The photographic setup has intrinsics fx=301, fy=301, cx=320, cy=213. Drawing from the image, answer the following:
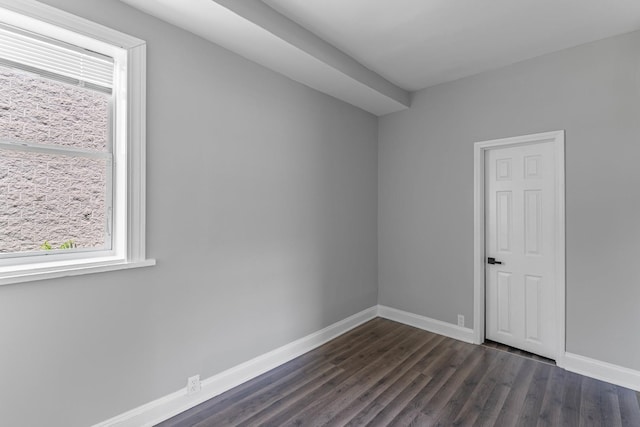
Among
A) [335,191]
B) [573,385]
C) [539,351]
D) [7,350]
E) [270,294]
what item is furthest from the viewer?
[335,191]

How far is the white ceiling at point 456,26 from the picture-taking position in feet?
7.13

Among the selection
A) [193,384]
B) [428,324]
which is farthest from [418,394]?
[193,384]

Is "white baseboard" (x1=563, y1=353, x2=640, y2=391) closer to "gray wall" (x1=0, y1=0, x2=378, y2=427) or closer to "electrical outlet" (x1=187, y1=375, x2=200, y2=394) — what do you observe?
"gray wall" (x1=0, y1=0, x2=378, y2=427)

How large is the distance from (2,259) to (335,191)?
265cm

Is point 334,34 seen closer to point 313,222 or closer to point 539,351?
point 313,222

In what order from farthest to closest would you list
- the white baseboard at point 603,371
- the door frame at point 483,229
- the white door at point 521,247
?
1. the white door at point 521,247
2. the door frame at point 483,229
3. the white baseboard at point 603,371

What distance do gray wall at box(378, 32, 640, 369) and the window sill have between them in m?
2.91

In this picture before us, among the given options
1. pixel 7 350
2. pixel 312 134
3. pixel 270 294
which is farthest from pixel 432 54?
pixel 7 350

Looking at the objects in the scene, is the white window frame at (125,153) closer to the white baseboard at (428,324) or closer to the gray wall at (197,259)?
the gray wall at (197,259)

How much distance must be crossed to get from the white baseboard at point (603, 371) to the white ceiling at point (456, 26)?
2753mm

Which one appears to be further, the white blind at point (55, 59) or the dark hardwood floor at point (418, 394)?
the dark hardwood floor at point (418, 394)

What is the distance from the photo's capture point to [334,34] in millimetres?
2533

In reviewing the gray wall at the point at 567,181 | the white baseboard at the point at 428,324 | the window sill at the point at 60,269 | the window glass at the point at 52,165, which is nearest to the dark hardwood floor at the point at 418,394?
the white baseboard at the point at 428,324

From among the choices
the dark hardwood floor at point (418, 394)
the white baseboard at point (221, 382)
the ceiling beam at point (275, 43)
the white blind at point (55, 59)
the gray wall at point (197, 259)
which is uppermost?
the ceiling beam at point (275, 43)
